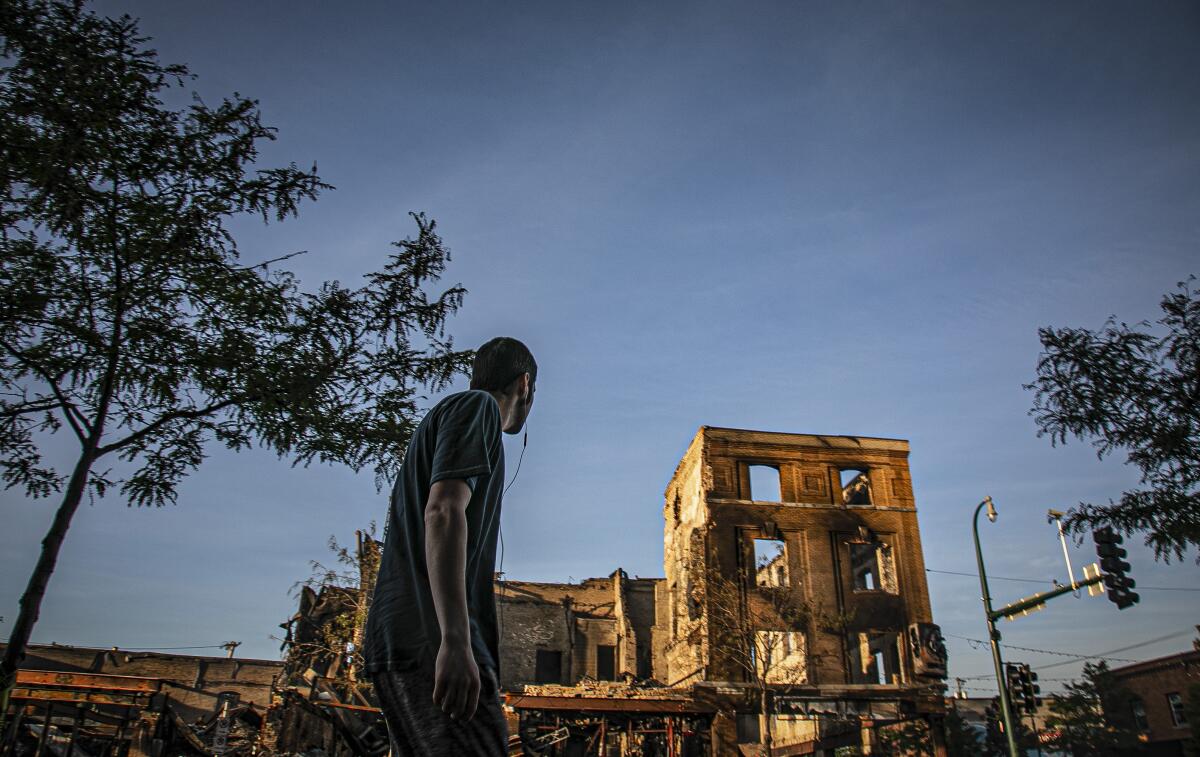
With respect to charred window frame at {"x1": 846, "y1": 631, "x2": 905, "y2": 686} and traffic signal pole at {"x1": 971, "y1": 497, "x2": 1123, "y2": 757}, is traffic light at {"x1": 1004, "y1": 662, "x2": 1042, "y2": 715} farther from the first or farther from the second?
charred window frame at {"x1": 846, "y1": 631, "x2": 905, "y2": 686}

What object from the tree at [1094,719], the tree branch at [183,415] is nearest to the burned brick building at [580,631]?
the tree at [1094,719]

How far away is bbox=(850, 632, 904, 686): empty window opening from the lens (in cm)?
2630

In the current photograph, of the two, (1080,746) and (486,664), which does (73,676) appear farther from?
(1080,746)

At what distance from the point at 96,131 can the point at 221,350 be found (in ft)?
6.83

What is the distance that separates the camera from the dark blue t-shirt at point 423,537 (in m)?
1.88

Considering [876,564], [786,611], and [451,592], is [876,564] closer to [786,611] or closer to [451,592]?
[786,611]

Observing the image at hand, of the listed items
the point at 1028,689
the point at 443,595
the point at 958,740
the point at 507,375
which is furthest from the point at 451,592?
the point at 958,740

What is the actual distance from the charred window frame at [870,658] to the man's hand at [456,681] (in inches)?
1096

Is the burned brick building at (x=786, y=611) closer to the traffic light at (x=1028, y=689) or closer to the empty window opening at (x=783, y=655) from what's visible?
the empty window opening at (x=783, y=655)

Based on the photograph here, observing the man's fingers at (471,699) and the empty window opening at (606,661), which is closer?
the man's fingers at (471,699)

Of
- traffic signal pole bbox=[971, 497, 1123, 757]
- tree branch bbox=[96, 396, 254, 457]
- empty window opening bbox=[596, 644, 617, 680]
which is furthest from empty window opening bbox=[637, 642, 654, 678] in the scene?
tree branch bbox=[96, 396, 254, 457]

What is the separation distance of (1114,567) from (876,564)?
17550 millimetres

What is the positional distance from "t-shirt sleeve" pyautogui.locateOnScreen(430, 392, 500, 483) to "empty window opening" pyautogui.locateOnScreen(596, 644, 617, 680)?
3738cm

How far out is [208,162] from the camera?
251 inches
